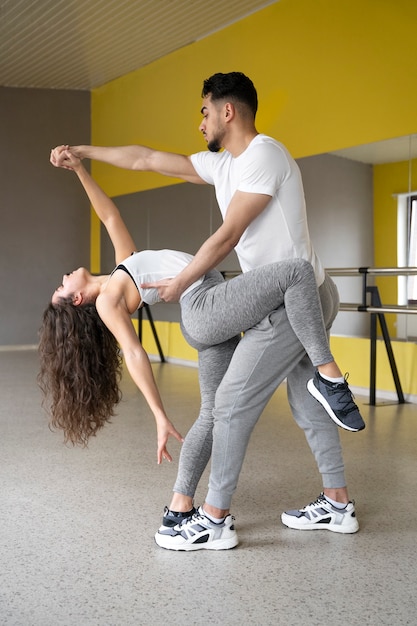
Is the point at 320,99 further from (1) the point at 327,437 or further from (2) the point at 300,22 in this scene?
(1) the point at 327,437

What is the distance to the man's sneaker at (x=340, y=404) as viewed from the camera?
2146 millimetres

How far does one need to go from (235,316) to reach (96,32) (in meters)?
5.70

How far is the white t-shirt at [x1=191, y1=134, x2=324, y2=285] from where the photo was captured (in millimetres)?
2219

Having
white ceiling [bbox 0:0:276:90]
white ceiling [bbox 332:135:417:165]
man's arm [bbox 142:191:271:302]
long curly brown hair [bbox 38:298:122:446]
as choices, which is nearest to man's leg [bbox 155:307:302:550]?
man's arm [bbox 142:191:271:302]

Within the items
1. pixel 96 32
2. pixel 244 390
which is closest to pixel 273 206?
pixel 244 390

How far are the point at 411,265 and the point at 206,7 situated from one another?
3.04 metres

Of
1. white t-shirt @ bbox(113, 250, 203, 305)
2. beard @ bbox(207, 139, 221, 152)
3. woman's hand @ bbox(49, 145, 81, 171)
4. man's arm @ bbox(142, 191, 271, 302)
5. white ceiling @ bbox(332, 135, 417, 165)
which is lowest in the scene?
white t-shirt @ bbox(113, 250, 203, 305)

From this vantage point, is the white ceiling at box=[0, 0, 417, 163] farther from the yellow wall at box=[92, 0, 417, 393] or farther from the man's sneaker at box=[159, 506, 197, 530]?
the man's sneaker at box=[159, 506, 197, 530]

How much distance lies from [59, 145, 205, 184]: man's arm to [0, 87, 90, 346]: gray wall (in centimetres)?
652

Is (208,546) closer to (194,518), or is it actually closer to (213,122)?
(194,518)

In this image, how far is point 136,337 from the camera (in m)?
2.27

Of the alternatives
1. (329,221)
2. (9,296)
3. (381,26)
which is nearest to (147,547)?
(329,221)

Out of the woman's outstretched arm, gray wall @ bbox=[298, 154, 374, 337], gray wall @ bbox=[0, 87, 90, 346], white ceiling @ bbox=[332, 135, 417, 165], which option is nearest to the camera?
the woman's outstretched arm

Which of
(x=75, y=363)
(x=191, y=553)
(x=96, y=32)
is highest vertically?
(x=96, y=32)
